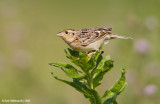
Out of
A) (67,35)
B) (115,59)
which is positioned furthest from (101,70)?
(115,59)

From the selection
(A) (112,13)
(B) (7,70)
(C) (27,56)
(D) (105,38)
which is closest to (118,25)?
(A) (112,13)

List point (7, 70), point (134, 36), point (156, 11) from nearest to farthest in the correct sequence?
point (134, 36)
point (156, 11)
point (7, 70)

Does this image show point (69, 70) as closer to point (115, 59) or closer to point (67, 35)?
point (67, 35)

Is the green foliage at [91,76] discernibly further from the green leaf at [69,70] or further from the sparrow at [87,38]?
the sparrow at [87,38]

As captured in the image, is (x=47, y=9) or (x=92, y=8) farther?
(x=92, y=8)

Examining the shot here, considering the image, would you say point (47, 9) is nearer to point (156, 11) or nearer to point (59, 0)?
point (59, 0)

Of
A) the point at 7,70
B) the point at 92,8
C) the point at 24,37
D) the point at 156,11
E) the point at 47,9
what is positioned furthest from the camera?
the point at 92,8
